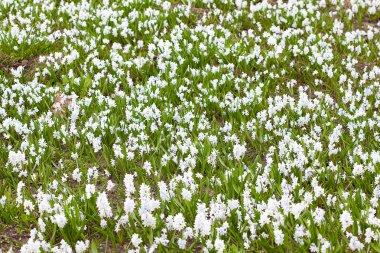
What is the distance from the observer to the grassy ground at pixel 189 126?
4715 millimetres

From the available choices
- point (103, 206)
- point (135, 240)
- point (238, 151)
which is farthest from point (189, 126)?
point (135, 240)

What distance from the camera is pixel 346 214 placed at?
434 centimetres

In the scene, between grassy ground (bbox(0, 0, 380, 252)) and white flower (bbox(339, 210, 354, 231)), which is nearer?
white flower (bbox(339, 210, 354, 231))

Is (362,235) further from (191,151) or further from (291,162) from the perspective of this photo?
(191,151)

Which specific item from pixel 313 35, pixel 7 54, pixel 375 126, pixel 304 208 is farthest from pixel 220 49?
pixel 304 208

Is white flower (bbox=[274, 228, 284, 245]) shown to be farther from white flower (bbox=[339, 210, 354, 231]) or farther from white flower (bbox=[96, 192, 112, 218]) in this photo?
white flower (bbox=[96, 192, 112, 218])

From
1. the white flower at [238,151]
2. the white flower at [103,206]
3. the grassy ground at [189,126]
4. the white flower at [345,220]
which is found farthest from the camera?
the white flower at [238,151]

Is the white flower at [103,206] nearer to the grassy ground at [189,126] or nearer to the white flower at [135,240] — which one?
the grassy ground at [189,126]

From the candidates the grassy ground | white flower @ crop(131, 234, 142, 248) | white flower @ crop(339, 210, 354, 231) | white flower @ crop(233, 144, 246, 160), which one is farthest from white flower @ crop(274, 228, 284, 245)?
white flower @ crop(233, 144, 246, 160)

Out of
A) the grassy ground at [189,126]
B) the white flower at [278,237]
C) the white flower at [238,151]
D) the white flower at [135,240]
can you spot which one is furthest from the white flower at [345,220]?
the white flower at [135,240]

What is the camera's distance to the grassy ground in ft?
15.5

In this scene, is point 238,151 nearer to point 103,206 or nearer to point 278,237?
point 278,237

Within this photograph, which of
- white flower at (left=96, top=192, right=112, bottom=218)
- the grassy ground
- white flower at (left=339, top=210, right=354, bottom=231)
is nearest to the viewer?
white flower at (left=339, top=210, right=354, bottom=231)

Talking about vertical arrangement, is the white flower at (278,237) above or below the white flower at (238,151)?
below
